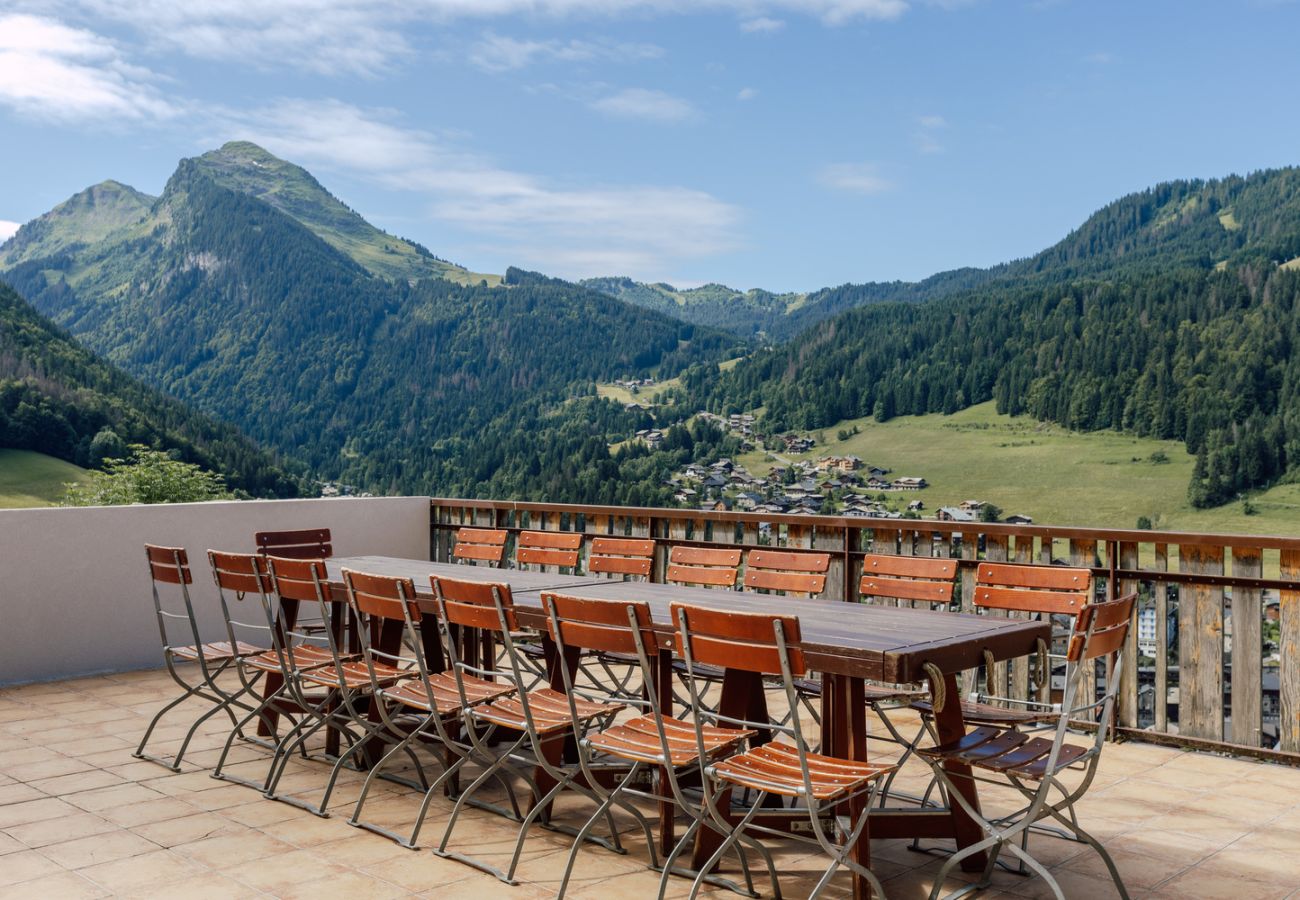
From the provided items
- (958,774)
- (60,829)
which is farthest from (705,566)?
(60,829)

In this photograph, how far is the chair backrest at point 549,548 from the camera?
5.97 meters

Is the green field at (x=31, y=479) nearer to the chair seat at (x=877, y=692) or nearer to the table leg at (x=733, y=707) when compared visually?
the chair seat at (x=877, y=692)


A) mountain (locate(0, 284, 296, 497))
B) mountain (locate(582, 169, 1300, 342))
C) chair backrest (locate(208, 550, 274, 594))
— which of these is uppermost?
mountain (locate(582, 169, 1300, 342))

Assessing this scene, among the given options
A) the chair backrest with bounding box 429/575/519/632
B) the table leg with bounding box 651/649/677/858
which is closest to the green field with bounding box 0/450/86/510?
the chair backrest with bounding box 429/575/519/632

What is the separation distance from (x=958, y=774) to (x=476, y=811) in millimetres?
1888

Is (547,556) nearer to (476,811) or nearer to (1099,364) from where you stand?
(476,811)

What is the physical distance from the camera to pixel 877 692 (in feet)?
13.8

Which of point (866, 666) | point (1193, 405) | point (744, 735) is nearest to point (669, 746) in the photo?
point (744, 735)

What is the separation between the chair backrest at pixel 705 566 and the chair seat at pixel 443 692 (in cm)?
131

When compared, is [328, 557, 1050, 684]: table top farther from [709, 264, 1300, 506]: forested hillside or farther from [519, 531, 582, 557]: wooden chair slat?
[709, 264, 1300, 506]: forested hillside

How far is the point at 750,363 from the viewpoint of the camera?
2709 inches

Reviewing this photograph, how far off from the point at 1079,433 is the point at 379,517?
57717 mm

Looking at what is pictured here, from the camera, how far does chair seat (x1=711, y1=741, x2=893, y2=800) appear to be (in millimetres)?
2934

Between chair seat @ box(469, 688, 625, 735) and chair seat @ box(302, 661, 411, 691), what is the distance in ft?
1.72
